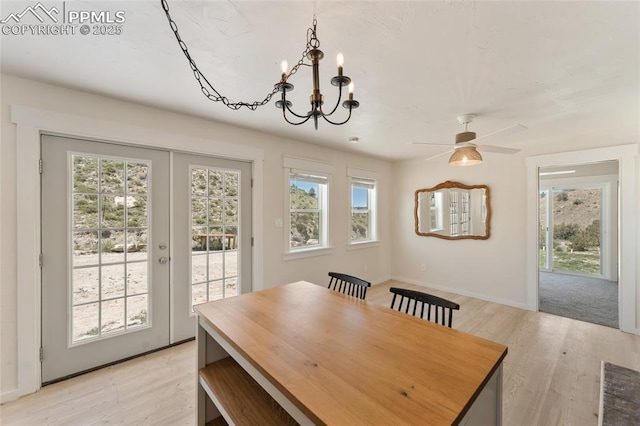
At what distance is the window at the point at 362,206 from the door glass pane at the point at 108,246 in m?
2.99

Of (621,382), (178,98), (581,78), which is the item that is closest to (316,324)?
(621,382)

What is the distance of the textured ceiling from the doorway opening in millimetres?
3249

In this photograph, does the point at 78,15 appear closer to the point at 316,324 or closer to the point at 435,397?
the point at 316,324

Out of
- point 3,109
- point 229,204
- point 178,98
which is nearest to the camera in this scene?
point 3,109

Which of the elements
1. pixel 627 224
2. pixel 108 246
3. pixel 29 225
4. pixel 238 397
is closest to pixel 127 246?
pixel 108 246

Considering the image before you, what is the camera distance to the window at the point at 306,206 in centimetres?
363

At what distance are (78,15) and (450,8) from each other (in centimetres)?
195

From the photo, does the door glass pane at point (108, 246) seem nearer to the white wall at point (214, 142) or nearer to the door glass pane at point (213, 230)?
the white wall at point (214, 142)

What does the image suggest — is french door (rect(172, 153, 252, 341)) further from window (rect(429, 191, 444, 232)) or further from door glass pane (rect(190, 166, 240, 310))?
window (rect(429, 191, 444, 232))

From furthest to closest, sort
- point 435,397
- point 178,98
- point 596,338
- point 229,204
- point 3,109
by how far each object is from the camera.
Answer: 1. point 229,204
2. point 596,338
3. point 178,98
4. point 3,109
5. point 435,397

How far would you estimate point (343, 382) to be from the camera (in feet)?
3.13

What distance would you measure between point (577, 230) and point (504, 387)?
5664mm

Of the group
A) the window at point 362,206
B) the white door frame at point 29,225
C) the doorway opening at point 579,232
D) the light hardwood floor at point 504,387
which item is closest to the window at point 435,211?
the window at point 362,206

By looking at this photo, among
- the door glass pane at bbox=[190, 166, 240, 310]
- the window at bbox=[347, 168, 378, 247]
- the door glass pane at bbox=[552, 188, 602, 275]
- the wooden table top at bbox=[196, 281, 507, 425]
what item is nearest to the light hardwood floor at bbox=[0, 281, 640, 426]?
the door glass pane at bbox=[190, 166, 240, 310]
